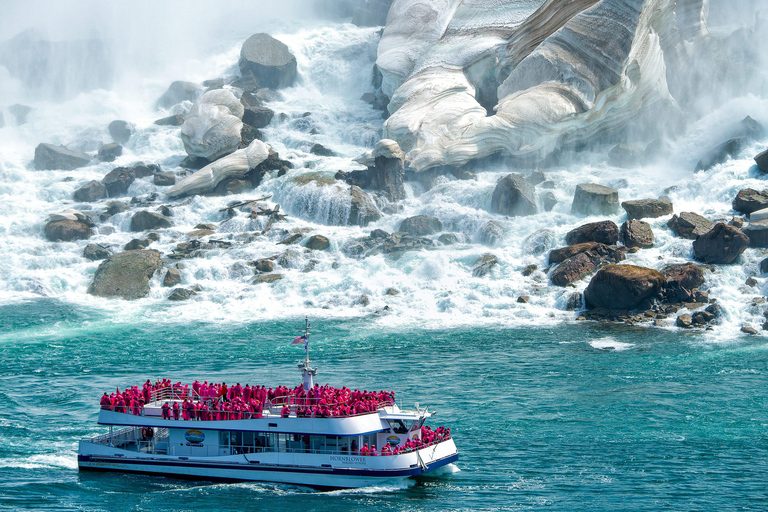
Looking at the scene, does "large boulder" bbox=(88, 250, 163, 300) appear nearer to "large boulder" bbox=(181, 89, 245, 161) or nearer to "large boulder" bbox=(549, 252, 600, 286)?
"large boulder" bbox=(181, 89, 245, 161)

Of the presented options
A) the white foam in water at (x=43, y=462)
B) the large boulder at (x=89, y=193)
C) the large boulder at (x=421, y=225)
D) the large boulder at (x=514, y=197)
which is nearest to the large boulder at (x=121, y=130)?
the large boulder at (x=89, y=193)

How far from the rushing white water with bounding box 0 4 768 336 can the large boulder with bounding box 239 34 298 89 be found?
302cm

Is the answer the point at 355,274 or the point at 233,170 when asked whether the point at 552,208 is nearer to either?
the point at 355,274

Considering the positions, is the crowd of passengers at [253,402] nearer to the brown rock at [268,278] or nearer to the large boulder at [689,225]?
the brown rock at [268,278]

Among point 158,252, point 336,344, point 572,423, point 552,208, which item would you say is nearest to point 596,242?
point 552,208

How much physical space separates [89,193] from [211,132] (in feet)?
46.4

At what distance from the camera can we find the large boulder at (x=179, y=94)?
113 metres

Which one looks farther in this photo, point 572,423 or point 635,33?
point 635,33

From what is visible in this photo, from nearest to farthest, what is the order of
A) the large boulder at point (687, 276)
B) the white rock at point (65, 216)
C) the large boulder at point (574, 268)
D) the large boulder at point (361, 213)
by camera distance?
the large boulder at point (687, 276), the large boulder at point (574, 268), the large boulder at point (361, 213), the white rock at point (65, 216)

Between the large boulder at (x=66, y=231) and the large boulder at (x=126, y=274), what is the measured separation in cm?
834

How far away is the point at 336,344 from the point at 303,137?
4944cm

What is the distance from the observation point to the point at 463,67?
92.8 m

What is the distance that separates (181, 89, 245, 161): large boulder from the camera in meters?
89.2

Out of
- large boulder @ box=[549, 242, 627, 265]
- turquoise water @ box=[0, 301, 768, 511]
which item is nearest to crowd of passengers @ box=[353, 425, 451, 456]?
turquoise water @ box=[0, 301, 768, 511]
